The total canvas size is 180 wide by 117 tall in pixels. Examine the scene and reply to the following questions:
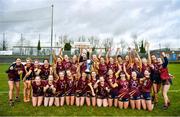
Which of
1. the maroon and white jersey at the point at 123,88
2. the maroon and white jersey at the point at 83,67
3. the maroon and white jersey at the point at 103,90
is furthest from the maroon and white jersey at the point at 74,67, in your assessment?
the maroon and white jersey at the point at 123,88

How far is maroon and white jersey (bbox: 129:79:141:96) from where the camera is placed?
30.3 ft

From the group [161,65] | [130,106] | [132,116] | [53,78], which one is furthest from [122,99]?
[53,78]

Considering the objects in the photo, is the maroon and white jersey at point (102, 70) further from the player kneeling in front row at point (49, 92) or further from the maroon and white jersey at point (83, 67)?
the player kneeling in front row at point (49, 92)

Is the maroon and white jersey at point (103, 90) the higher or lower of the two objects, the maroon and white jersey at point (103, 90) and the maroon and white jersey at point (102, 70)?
the lower

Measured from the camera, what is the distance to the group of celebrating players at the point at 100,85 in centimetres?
925

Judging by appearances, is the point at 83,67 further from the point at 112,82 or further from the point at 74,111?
the point at 74,111

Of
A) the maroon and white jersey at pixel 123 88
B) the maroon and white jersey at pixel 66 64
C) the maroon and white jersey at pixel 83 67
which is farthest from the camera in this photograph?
the maroon and white jersey at pixel 83 67

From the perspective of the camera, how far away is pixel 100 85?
9641mm

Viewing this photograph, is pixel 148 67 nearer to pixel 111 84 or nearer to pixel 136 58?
pixel 136 58

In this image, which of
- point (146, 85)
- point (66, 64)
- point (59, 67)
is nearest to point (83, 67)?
point (66, 64)

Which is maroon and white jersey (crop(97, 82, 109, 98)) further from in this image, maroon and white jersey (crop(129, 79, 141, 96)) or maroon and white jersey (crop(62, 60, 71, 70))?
maroon and white jersey (crop(62, 60, 71, 70))

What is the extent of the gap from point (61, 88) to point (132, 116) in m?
2.81

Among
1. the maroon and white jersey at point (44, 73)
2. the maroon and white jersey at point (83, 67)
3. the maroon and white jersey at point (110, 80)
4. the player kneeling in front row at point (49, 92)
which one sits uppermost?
the maroon and white jersey at point (83, 67)

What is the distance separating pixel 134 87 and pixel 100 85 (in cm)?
118
